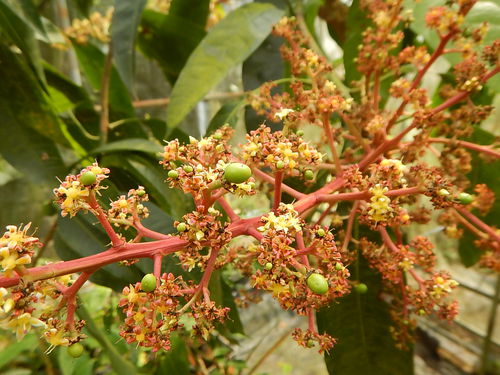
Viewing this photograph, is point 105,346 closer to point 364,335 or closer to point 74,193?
point 74,193

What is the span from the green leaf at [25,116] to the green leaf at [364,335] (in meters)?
0.60

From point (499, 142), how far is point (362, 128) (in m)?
0.21

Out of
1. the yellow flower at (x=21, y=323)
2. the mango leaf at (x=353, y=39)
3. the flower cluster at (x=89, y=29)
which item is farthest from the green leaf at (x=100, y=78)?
the yellow flower at (x=21, y=323)

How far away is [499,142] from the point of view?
0.62 meters

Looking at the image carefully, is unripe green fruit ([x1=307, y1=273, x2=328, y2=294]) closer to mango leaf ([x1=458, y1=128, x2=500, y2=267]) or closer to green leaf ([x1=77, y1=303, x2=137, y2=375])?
green leaf ([x1=77, y1=303, x2=137, y2=375])

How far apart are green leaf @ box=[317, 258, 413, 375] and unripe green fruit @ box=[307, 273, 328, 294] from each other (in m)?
0.40

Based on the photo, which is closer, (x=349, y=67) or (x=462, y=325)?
(x=349, y=67)

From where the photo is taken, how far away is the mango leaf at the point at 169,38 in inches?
38.0

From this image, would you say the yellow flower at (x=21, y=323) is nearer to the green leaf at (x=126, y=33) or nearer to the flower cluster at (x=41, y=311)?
the flower cluster at (x=41, y=311)

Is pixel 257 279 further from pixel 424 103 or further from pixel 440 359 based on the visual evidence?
pixel 440 359

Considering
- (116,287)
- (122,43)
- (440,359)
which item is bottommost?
(440,359)

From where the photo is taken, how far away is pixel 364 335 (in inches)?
29.8

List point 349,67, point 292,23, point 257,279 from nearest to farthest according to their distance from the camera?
point 257,279, point 292,23, point 349,67

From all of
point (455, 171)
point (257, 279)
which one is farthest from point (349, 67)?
point (257, 279)
